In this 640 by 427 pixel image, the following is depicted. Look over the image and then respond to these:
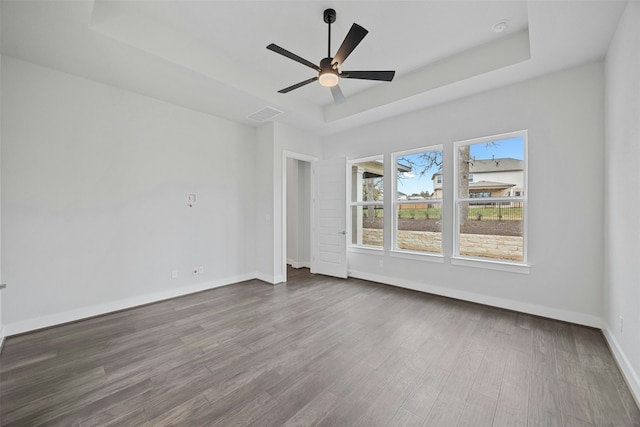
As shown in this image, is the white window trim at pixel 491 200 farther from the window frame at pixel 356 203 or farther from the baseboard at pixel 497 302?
the window frame at pixel 356 203

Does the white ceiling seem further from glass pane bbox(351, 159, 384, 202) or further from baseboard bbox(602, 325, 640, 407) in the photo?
baseboard bbox(602, 325, 640, 407)

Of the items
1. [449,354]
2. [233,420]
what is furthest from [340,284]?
[233,420]

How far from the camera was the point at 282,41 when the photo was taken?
10.1 ft

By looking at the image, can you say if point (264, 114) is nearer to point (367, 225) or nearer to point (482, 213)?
point (367, 225)

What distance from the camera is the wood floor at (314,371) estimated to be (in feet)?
5.67

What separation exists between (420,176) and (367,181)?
110 centimetres

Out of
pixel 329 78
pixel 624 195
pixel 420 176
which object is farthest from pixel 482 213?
pixel 329 78

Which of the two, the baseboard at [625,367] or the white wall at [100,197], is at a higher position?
the white wall at [100,197]

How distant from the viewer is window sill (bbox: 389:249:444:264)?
4.11m

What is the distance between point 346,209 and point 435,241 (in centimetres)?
169

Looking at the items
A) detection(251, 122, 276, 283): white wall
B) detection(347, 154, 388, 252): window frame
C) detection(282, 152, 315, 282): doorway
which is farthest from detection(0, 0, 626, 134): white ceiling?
detection(282, 152, 315, 282): doorway

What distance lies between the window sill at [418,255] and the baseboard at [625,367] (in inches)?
72.8

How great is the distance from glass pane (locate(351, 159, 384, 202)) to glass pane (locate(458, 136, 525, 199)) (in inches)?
56.9

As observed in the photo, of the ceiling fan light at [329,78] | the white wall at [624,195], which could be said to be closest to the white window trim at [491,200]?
the white wall at [624,195]
